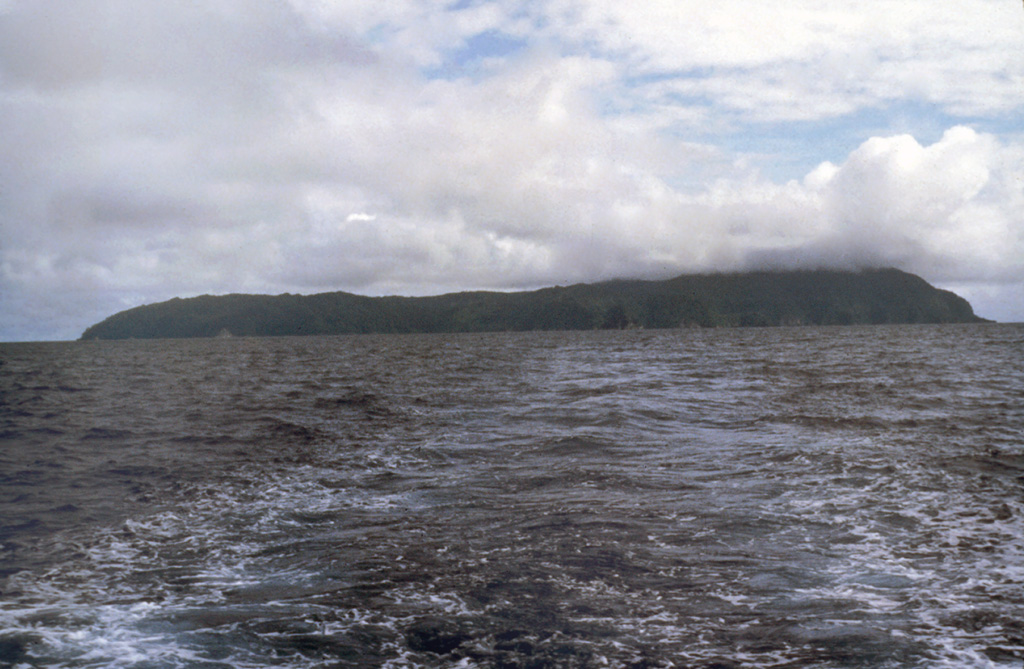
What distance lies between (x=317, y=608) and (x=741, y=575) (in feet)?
16.5

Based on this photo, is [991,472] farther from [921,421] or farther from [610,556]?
[610,556]

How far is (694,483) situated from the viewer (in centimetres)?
1296

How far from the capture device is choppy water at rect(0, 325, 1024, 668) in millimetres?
6527

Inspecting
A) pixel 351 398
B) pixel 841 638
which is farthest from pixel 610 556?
pixel 351 398

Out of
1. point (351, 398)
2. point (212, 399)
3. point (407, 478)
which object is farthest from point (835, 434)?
point (212, 399)

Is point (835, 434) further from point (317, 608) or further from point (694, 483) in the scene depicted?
point (317, 608)

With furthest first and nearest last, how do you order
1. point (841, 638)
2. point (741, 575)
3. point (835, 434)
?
point (835, 434) < point (741, 575) < point (841, 638)

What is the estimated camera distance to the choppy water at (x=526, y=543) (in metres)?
6.53

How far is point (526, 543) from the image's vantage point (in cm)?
951

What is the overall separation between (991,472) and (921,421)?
25.3 feet

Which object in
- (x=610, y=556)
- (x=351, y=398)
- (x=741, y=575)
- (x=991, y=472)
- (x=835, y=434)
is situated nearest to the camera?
(x=741, y=575)

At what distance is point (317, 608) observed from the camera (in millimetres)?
7410

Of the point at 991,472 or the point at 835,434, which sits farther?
the point at 835,434

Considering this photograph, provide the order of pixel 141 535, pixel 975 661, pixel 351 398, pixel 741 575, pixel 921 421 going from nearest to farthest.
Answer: pixel 975 661, pixel 741 575, pixel 141 535, pixel 921 421, pixel 351 398
